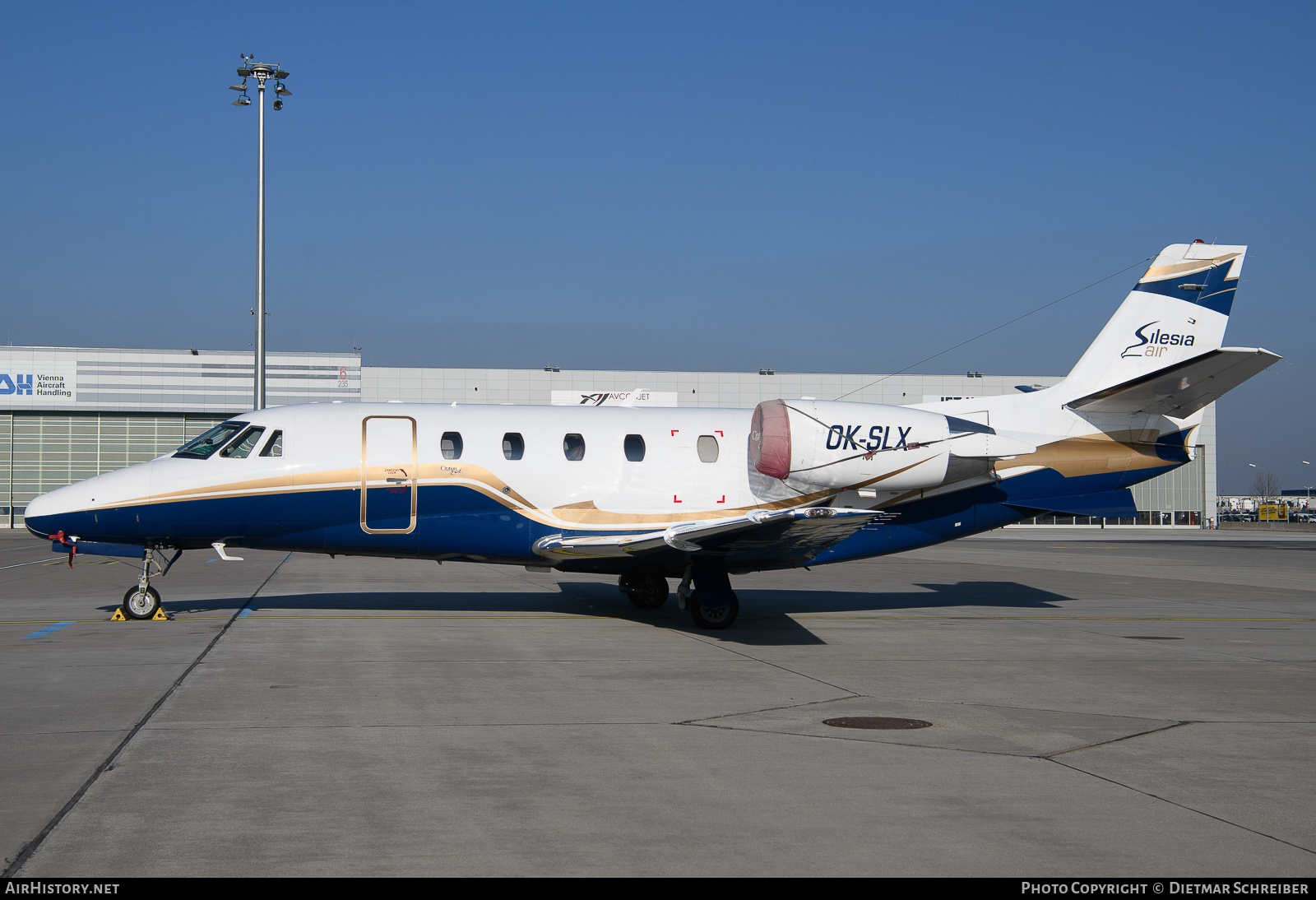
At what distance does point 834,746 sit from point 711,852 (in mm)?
2729

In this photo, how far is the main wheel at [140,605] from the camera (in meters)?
15.2

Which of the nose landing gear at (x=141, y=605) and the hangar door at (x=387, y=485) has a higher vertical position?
the hangar door at (x=387, y=485)

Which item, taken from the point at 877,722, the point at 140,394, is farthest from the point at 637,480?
the point at 140,394

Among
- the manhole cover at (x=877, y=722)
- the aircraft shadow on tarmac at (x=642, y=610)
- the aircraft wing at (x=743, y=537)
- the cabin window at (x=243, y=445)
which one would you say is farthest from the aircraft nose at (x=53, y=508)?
the manhole cover at (x=877, y=722)

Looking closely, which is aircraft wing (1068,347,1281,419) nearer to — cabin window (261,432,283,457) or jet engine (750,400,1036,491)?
jet engine (750,400,1036,491)

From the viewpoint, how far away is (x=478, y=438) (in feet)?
51.7

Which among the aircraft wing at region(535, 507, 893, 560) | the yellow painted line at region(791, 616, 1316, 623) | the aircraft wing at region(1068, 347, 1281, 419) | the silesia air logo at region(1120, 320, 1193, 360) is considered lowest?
the yellow painted line at region(791, 616, 1316, 623)

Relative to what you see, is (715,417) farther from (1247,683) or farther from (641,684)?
(1247,683)

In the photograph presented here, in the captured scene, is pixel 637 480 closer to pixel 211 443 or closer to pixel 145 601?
pixel 211 443

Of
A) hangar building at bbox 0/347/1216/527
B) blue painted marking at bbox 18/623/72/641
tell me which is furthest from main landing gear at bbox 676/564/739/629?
hangar building at bbox 0/347/1216/527

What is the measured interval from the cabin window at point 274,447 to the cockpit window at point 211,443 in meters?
0.54

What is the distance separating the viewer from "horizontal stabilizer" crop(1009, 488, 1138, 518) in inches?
688

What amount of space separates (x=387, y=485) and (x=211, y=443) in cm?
281

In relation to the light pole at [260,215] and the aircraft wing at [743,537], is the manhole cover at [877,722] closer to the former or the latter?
the aircraft wing at [743,537]
